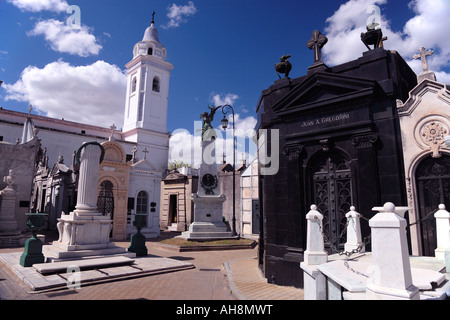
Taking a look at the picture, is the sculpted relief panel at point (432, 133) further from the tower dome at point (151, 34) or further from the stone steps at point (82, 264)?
the tower dome at point (151, 34)

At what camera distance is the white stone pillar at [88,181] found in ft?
35.9

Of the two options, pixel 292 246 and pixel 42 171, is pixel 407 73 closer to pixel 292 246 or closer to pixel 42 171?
pixel 292 246

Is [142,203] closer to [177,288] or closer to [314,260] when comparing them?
[177,288]

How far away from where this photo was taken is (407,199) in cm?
722

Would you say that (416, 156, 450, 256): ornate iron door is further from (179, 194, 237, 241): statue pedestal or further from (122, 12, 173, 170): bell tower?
(122, 12, 173, 170): bell tower

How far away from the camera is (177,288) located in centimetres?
732

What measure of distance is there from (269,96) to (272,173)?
9.19 ft

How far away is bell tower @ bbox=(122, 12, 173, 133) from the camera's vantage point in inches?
1357

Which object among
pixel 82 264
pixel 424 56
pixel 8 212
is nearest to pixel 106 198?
pixel 8 212

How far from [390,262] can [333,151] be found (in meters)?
5.48

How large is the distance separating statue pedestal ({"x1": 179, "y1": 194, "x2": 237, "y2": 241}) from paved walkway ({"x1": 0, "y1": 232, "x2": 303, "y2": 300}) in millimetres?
6758

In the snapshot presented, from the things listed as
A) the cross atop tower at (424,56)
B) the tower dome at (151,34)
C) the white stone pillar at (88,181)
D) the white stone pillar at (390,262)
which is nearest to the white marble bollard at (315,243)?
the white stone pillar at (390,262)

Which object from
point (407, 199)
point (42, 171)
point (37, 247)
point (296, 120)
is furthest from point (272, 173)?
point (42, 171)

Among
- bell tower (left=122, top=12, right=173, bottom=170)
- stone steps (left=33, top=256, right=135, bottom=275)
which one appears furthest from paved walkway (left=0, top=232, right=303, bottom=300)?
bell tower (left=122, top=12, right=173, bottom=170)
